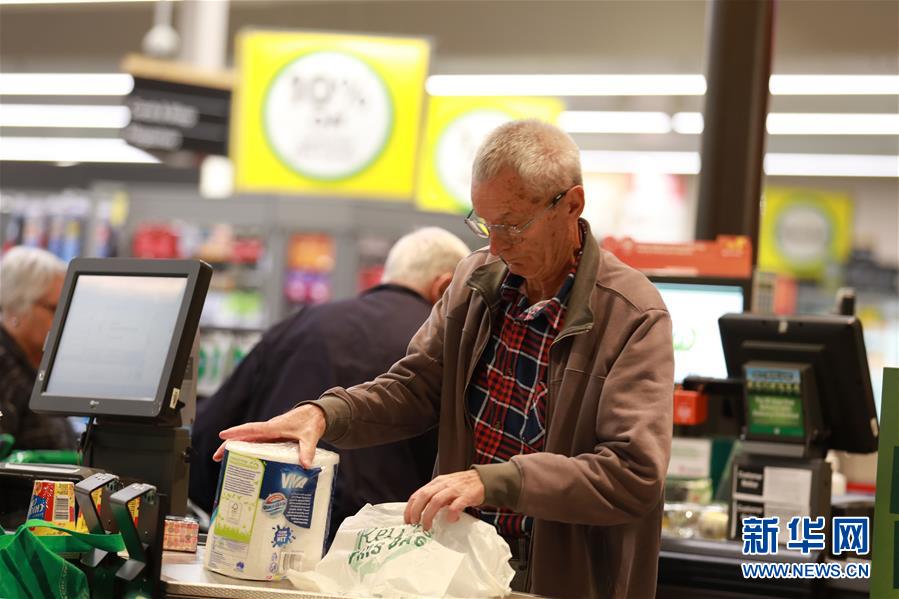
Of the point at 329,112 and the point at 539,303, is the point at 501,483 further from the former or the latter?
the point at 329,112

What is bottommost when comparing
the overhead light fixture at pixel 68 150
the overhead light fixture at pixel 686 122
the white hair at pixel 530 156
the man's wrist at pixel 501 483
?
the man's wrist at pixel 501 483

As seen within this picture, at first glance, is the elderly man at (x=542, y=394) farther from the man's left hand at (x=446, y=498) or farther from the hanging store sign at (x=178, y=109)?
the hanging store sign at (x=178, y=109)

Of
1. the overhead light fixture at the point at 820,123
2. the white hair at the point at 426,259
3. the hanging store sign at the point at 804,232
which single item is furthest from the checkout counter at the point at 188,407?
the hanging store sign at the point at 804,232

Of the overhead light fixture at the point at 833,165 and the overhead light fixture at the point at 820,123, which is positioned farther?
the overhead light fixture at the point at 833,165

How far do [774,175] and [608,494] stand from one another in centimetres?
1388

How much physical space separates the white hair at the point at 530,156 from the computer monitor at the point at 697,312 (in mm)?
1637

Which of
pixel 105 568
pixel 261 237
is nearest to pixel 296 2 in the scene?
pixel 261 237

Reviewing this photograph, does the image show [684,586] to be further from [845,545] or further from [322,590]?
[322,590]

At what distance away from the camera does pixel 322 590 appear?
1.98m

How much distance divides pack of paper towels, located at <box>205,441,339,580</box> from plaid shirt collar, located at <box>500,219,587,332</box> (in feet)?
2.02

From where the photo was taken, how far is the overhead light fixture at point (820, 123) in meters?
12.2

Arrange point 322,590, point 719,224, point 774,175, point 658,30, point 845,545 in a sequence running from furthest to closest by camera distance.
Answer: point 774,175
point 658,30
point 719,224
point 845,545
point 322,590

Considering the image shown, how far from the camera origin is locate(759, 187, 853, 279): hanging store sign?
14.3m

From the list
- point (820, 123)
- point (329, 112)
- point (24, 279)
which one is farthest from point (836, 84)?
point (24, 279)
